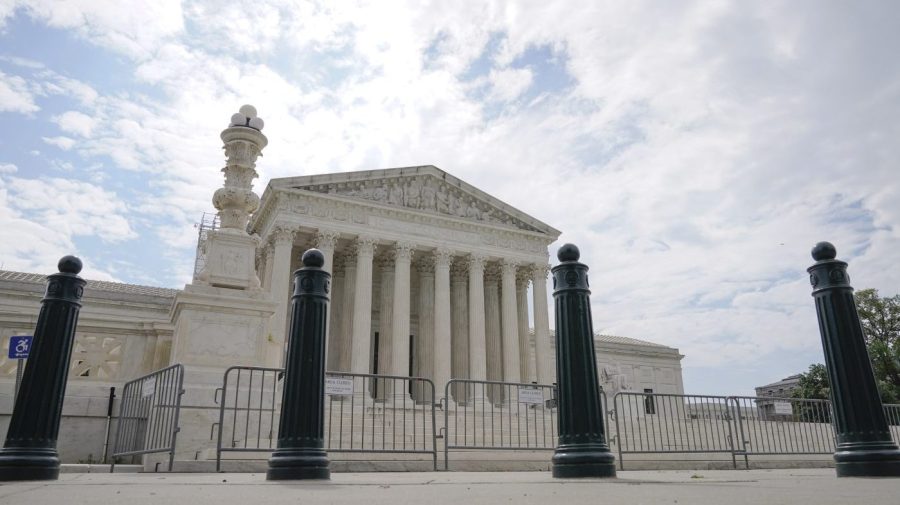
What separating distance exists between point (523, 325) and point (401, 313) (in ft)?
28.6

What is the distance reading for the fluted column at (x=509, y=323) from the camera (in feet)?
117

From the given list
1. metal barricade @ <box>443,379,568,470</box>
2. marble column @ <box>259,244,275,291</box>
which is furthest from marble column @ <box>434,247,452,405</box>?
metal barricade @ <box>443,379,568,470</box>

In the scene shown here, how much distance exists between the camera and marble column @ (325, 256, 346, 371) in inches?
1342

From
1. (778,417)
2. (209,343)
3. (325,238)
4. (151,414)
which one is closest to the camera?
(151,414)

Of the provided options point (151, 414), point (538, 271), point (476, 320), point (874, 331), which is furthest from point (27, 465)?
point (874, 331)

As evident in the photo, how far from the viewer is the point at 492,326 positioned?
38.1m

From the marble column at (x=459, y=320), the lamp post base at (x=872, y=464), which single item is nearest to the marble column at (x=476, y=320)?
the marble column at (x=459, y=320)

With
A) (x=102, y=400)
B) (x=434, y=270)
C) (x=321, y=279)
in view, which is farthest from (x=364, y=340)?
(x=321, y=279)

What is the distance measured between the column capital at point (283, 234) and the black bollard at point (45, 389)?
2582cm

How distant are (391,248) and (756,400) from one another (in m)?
23.8

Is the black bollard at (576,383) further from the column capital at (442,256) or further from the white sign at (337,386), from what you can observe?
the column capital at (442,256)

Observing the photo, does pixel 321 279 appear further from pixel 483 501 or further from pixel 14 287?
pixel 14 287

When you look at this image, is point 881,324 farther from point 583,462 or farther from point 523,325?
point 583,462

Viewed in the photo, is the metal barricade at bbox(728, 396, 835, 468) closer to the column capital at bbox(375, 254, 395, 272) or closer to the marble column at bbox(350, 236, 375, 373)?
the marble column at bbox(350, 236, 375, 373)
